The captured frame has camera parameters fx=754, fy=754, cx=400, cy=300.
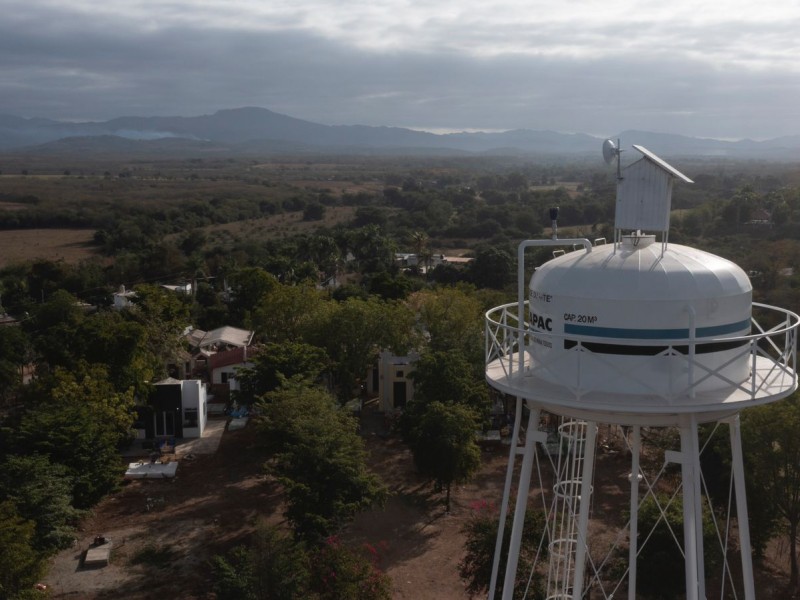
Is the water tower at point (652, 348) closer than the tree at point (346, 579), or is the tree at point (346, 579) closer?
the water tower at point (652, 348)

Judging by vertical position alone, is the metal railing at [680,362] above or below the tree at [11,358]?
above

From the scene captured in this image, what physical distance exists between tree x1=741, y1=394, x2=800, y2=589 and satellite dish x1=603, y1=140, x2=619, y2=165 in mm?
12452

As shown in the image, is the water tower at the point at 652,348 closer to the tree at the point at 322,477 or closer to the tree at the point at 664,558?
the tree at the point at 664,558

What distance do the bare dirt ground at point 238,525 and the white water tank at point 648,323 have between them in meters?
12.7

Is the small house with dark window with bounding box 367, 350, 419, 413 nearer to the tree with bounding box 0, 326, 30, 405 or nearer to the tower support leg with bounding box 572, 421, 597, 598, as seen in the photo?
the tree with bounding box 0, 326, 30, 405

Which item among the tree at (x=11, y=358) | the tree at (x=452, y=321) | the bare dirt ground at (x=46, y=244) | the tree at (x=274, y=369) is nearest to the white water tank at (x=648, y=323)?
the tree at (x=274, y=369)

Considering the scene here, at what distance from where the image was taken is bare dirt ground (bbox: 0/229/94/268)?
8850cm

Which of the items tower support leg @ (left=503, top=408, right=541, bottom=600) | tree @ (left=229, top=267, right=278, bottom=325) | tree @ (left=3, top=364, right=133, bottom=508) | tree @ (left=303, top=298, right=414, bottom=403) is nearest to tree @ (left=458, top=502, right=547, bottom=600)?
tower support leg @ (left=503, top=408, right=541, bottom=600)

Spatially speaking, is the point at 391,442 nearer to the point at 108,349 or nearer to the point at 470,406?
the point at 470,406

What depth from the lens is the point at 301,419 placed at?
25.3 metres

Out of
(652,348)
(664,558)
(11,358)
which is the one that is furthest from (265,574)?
(11,358)

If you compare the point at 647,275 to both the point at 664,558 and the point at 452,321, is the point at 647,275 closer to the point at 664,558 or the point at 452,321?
the point at 664,558

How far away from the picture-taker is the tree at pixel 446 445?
26516mm

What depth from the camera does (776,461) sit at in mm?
21984
